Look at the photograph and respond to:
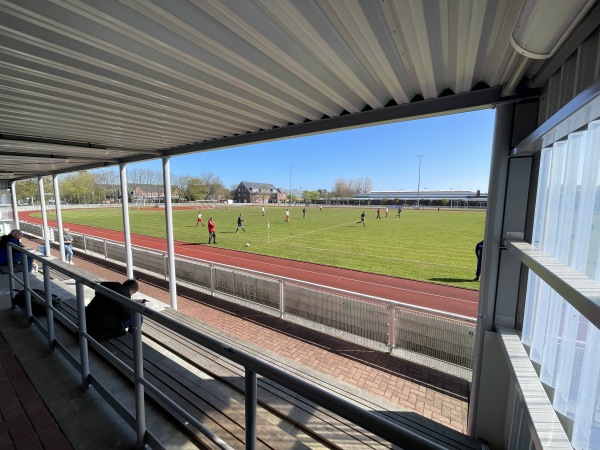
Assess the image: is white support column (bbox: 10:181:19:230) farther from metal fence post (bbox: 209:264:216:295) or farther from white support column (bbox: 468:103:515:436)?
white support column (bbox: 468:103:515:436)

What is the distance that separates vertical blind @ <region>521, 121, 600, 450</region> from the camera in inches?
60.0

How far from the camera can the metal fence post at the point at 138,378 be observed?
1.96m

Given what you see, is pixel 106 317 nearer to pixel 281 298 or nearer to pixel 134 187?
pixel 281 298

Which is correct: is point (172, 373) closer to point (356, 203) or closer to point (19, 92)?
point (19, 92)

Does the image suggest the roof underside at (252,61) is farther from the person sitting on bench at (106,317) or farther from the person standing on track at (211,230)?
the person standing on track at (211,230)

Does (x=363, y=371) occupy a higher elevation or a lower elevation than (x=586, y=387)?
lower

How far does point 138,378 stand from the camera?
6.63ft

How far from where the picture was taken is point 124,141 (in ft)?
18.1

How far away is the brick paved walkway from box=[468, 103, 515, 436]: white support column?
1.16m

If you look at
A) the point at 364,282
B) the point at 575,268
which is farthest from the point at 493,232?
the point at 364,282

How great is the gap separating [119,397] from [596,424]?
3.34m

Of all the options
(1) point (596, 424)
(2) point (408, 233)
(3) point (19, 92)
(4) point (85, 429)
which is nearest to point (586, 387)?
(1) point (596, 424)

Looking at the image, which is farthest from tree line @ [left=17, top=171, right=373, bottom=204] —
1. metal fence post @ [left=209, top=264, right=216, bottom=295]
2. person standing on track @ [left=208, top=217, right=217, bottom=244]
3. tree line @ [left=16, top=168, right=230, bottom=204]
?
metal fence post @ [left=209, top=264, right=216, bottom=295]

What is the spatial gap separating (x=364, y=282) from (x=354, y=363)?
6.12 m
